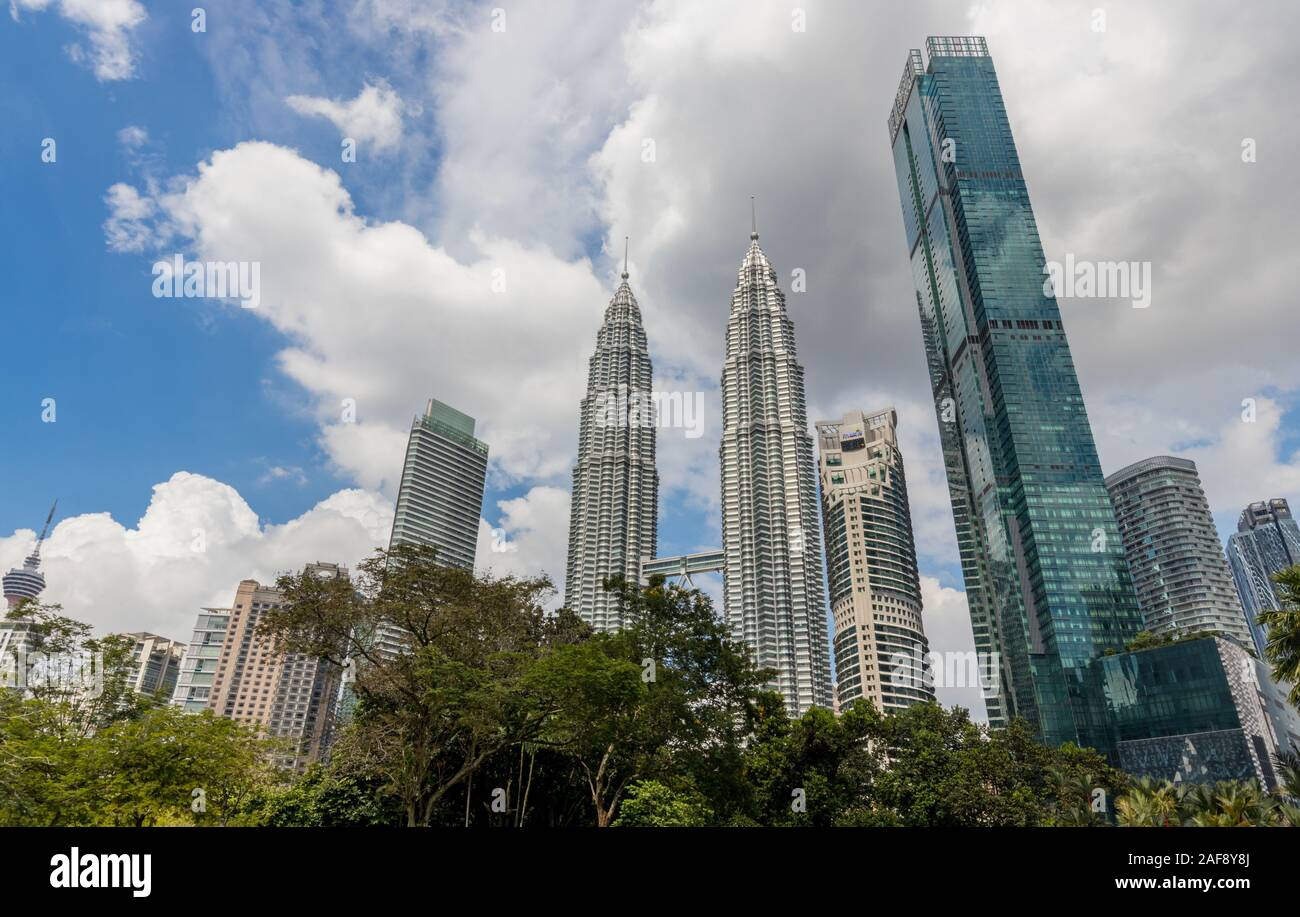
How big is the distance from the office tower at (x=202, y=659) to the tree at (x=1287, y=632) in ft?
574

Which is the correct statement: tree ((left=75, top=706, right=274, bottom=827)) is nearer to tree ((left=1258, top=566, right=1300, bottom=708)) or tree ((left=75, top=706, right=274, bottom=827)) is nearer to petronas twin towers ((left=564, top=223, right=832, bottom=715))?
tree ((left=1258, top=566, right=1300, bottom=708))

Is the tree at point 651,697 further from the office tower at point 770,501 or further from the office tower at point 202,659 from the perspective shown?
the office tower at point 202,659

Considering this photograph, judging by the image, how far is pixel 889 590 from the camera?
155 metres

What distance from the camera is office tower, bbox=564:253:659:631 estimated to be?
159625 mm

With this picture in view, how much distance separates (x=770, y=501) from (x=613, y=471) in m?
37.4

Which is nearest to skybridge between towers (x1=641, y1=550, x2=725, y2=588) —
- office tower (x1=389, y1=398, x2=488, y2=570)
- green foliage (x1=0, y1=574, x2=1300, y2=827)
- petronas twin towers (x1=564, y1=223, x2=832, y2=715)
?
petronas twin towers (x1=564, y1=223, x2=832, y2=715)

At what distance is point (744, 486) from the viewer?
160 meters

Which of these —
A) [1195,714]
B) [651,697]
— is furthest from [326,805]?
[1195,714]

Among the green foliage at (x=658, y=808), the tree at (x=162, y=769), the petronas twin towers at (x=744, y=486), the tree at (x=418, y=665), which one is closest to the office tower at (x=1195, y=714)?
the petronas twin towers at (x=744, y=486)

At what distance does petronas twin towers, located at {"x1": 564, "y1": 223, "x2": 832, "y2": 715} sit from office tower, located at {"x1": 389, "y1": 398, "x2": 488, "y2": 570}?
93.2 ft

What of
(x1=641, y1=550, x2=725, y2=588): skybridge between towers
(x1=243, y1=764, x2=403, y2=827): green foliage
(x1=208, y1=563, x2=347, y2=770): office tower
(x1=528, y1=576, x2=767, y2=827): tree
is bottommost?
(x1=243, y1=764, x2=403, y2=827): green foliage

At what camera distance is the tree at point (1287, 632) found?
898 inches

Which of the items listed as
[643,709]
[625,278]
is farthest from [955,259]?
[643,709]
